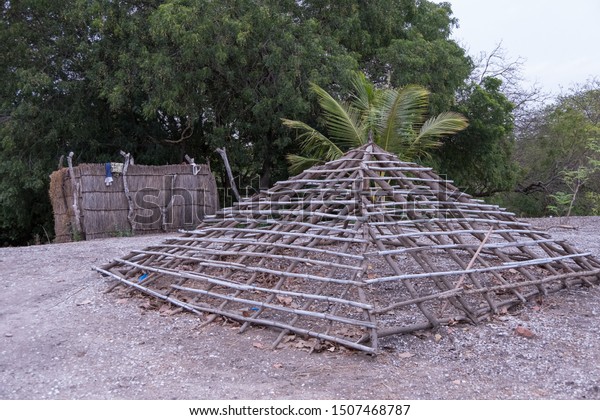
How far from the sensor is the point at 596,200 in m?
13.0

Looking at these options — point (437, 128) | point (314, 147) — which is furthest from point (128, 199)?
point (437, 128)

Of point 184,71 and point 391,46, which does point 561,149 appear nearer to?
point 391,46

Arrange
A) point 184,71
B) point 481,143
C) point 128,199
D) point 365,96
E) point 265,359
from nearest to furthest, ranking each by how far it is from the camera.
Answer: point 265,359 < point 365,96 < point 128,199 < point 184,71 < point 481,143

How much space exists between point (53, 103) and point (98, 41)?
1662mm

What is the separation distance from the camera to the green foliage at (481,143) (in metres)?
12.0

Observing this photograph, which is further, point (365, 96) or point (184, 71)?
point (184, 71)

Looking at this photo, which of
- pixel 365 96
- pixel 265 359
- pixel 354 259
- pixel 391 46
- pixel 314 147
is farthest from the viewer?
pixel 391 46

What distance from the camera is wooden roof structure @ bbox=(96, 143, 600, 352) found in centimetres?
387

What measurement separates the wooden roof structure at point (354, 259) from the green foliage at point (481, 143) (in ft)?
22.5

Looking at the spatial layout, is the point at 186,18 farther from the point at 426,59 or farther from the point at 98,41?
the point at 426,59

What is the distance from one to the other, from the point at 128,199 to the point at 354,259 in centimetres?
585

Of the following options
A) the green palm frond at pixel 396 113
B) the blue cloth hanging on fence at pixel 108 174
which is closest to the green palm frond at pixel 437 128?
the green palm frond at pixel 396 113

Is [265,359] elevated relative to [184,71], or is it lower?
lower

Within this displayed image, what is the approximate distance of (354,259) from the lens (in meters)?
4.46
